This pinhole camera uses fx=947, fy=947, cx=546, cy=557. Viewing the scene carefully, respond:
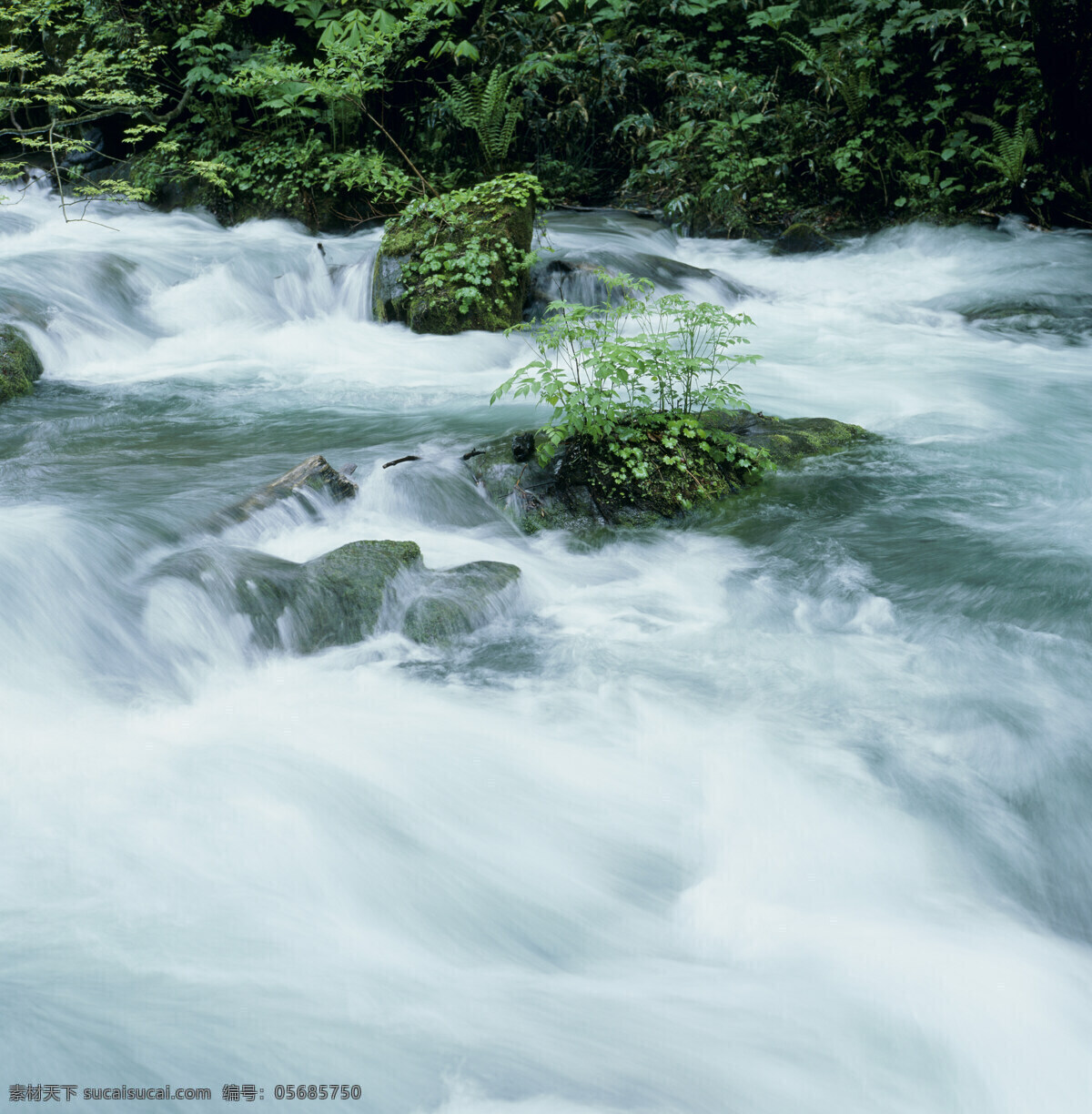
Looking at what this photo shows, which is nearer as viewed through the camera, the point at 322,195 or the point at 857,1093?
the point at 857,1093

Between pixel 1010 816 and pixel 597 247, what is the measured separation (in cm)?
746

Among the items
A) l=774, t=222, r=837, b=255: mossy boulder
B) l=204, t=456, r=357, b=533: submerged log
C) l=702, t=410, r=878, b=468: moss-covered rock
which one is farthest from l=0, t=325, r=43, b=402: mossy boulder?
l=774, t=222, r=837, b=255: mossy boulder

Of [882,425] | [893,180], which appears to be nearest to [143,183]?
[893,180]

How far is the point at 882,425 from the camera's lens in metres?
5.68

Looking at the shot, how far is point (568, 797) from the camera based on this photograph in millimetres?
2791

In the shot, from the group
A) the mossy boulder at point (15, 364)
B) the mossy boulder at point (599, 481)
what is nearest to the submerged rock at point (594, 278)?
the mossy boulder at point (599, 481)

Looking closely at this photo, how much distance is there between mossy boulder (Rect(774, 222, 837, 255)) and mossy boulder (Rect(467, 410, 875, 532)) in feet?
20.1

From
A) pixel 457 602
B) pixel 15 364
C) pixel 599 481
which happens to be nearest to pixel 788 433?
pixel 599 481

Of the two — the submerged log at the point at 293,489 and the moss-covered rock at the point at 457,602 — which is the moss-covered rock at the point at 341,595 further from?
the submerged log at the point at 293,489

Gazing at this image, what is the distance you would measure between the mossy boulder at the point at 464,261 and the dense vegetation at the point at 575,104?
2248 mm

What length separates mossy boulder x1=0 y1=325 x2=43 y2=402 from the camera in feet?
19.7

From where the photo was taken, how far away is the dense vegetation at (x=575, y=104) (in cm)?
964

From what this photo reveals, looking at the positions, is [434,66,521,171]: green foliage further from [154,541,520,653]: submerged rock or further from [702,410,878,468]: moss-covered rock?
[154,541,520,653]: submerged rock

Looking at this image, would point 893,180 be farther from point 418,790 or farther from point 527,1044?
point 527,1044
